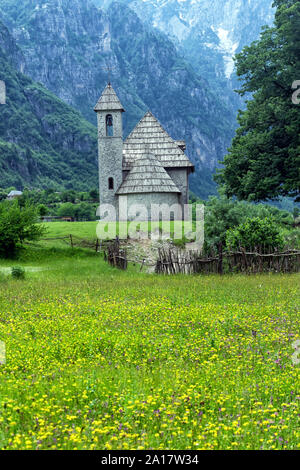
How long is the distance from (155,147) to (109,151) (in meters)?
5.01

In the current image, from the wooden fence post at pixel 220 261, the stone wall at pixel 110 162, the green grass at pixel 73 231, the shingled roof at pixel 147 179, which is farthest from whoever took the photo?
the stone wall at pixel 110 162

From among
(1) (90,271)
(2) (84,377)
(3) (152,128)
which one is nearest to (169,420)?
(2) (84,377)

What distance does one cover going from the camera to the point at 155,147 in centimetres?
4778

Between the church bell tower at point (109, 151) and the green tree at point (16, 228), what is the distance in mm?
13825

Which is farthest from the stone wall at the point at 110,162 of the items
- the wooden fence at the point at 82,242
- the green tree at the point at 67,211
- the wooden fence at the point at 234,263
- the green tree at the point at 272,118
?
the green tree at the point at 67,211

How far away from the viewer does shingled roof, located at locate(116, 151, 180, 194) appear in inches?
1641

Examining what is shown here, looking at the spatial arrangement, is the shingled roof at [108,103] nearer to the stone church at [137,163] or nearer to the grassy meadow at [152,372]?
the stone church at [137,163]

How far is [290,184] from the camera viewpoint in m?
28.2

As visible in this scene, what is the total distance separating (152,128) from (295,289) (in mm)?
35309

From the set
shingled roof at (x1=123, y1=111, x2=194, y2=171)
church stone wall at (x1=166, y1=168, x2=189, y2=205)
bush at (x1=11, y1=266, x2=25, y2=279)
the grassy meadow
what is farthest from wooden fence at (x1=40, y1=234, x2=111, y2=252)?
church stone wall at (x1=166, y1=168, x2=189, y2=205)

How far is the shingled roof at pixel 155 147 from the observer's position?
47000 mm

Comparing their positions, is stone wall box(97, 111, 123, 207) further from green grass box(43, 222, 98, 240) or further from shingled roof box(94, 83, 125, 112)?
green grass box(43, 222, 98, 240)

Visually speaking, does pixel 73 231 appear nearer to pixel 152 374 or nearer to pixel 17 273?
pixel 17 273
